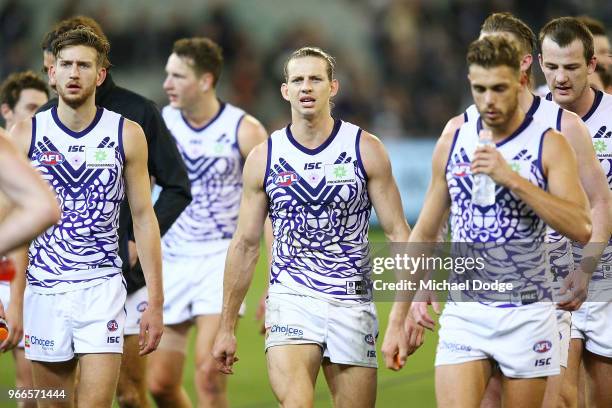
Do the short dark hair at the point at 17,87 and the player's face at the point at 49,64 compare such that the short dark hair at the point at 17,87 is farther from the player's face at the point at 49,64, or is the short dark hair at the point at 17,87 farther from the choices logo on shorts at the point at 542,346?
the choices logo on shorts at the point at 542,346

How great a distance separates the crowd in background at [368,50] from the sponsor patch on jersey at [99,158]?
13493 millimetres

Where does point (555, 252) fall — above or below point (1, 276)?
above

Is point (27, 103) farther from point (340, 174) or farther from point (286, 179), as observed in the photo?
point (340, 174)

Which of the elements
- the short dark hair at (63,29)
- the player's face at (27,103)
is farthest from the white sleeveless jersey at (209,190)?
the short dark hair at (63,29)

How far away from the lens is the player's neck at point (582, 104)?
7242 millimetres

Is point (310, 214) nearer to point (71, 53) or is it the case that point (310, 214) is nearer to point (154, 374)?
point (71, 53)

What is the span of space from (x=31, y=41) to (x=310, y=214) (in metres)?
15.5

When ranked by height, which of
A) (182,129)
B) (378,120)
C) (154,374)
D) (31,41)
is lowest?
(154,374)

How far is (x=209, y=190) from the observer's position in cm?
888

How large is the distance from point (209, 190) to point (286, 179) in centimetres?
232

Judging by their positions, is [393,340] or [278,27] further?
[278,27]

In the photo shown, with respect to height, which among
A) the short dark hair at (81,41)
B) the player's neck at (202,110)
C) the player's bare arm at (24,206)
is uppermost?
the player's neck at (202,110)

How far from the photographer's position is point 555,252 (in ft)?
22.7

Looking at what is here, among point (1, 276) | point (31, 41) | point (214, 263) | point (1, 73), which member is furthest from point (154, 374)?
point (31, 41)
